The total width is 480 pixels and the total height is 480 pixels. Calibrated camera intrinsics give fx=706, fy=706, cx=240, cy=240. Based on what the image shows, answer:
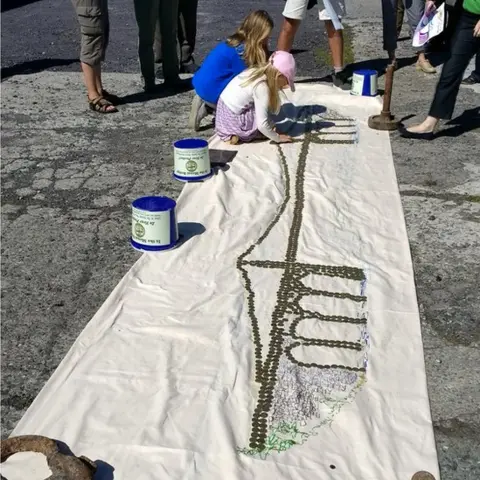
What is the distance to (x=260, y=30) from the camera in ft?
15.1

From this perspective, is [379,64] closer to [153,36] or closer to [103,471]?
[153,36]

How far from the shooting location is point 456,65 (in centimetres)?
459

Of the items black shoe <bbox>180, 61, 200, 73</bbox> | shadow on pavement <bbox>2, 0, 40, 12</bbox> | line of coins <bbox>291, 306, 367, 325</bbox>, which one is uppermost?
line of coins <bbox>291, 306, 367, 325</bbox>

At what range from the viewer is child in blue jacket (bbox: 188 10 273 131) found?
4.62m

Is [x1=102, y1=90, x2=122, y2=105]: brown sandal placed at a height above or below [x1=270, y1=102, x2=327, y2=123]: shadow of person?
below

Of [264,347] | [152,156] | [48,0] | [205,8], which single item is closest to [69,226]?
[152,156]

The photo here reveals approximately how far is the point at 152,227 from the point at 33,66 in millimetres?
4412

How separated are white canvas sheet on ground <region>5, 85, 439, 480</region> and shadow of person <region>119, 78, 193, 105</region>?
7.02 feet

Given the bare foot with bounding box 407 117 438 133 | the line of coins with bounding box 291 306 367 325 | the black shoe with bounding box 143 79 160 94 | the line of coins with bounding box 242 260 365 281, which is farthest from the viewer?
the black shoe with bounding box 143 79 160 94

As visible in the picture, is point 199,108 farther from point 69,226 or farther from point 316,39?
point 316,39

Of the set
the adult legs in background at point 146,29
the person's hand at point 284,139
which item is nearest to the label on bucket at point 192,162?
the person's hand at point 284,139

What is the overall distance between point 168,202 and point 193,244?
25 centimetres

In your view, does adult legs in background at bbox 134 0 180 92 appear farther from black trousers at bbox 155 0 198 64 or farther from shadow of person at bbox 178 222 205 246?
shadow of person at bbox 178 222 205 246

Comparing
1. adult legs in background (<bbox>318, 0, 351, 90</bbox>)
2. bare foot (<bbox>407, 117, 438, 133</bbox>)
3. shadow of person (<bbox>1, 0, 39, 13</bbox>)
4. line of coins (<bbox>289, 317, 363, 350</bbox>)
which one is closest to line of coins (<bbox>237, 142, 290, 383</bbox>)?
line of coins (<bbox>289, 317, 363, 350</bbox>)
